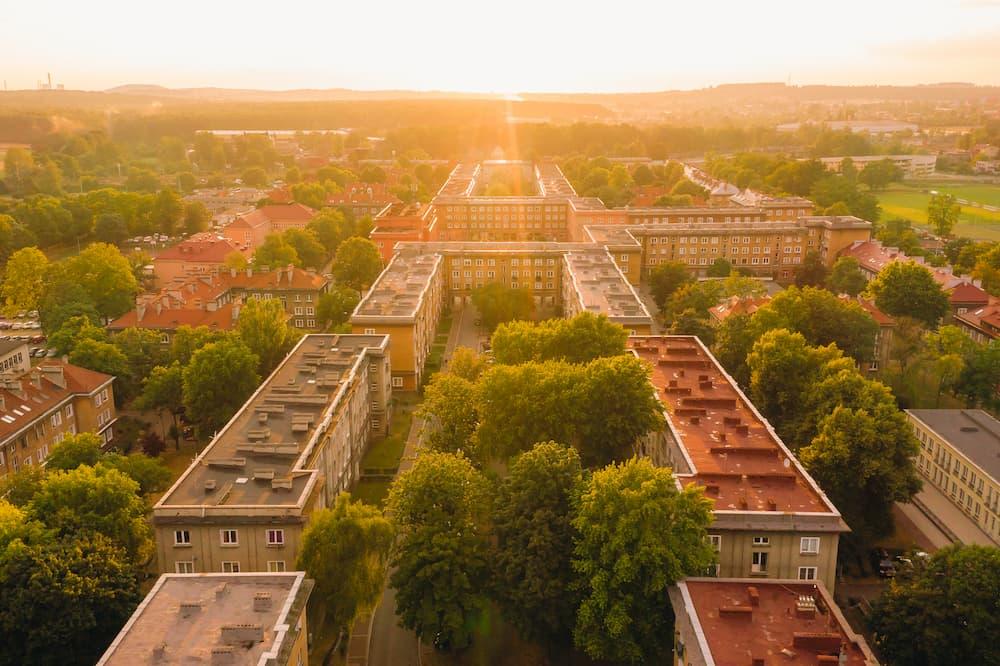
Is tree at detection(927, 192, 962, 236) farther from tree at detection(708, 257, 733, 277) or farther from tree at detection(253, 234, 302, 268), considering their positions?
tree at detection(253, 234, 302, 268)

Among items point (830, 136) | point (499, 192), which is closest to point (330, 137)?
point (499, 192)

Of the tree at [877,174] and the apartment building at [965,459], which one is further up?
the tree at [877,174]

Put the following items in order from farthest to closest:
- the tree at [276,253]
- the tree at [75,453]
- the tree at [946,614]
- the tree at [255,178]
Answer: the tree at [255,178] → the tree at [276,253] → the tree at [75,453] → the tree at [946,614]

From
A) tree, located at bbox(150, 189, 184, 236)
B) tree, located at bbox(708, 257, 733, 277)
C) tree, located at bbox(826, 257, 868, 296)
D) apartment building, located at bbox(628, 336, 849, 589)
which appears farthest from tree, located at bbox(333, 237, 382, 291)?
tree, located at bbox(150, 189, 184, 236)

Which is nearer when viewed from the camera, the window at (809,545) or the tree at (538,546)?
the tree at (538,546)

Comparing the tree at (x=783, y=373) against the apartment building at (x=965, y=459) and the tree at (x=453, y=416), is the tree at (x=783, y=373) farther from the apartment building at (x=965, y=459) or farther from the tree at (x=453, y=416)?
the tree at (x=453, y=416)

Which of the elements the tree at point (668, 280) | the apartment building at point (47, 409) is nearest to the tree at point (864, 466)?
the apartment building at point (47, 409)
